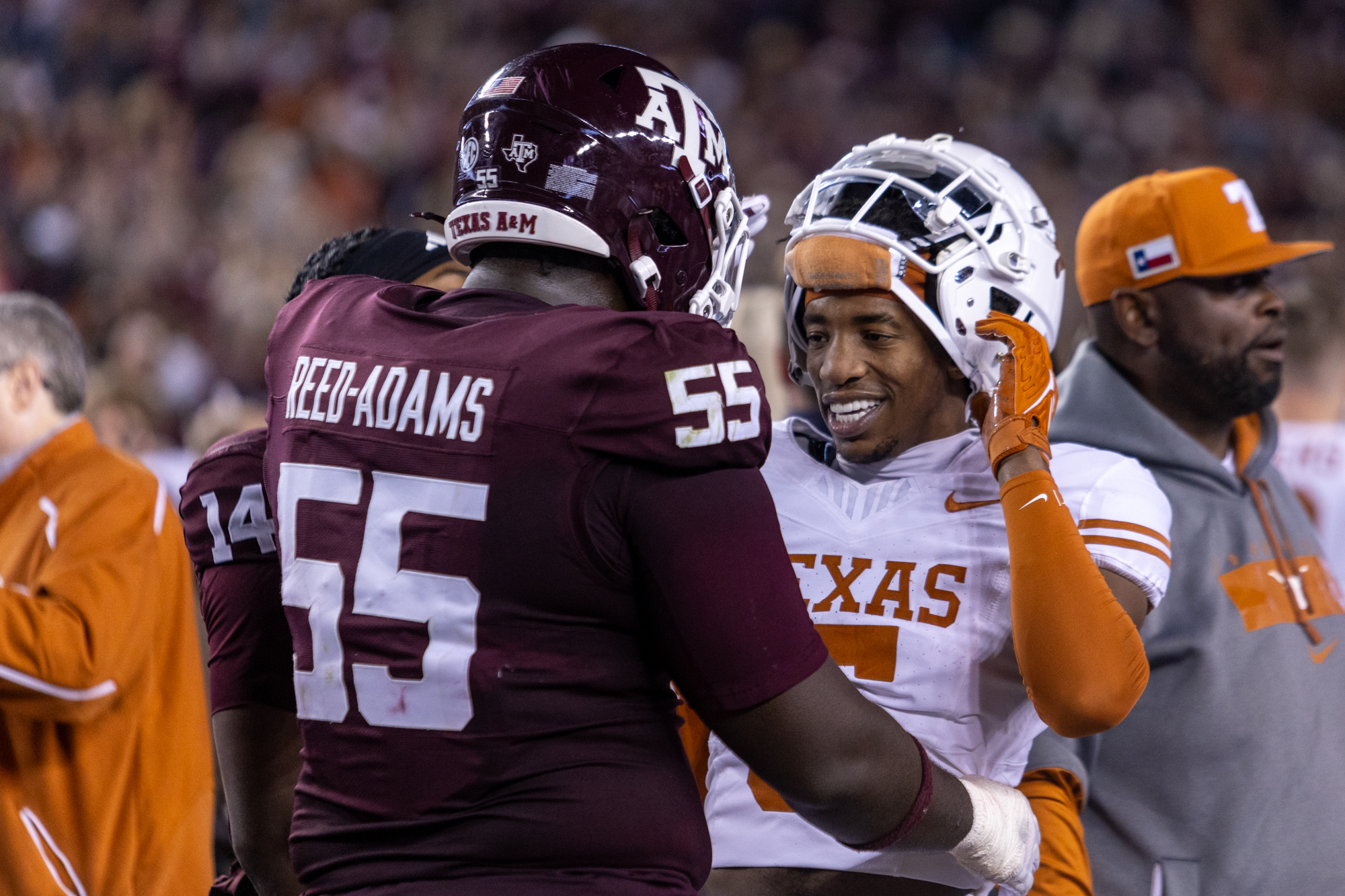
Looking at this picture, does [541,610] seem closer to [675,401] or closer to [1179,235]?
[675,401]

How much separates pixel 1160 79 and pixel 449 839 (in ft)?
27.0

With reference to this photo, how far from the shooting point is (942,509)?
217 cm

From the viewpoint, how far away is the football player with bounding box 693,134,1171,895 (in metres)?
1.95

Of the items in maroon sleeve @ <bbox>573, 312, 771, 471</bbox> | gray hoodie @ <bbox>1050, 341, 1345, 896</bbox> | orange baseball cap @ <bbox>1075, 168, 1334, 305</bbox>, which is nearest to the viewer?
maroon sleeve @ <bbox>573, 312, 771, 471</bbox>

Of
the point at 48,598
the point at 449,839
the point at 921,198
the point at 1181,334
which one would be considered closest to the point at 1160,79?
the point at 1181,334

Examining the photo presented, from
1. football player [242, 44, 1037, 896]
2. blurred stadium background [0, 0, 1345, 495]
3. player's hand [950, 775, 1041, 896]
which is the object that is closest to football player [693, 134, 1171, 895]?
player's hand [950, 775, 1041, 896]

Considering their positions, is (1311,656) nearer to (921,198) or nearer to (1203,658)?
(1203,658)

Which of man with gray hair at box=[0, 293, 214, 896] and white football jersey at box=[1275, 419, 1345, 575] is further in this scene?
white football jersey at box=[1275, 419, 1345, 575]

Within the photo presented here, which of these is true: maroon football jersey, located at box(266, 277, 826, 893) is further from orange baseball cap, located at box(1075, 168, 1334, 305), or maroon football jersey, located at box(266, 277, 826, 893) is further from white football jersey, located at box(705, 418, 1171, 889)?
orange baseball cap, located at box(1075, 168, 1334, 305)

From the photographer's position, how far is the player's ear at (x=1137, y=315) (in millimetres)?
2838

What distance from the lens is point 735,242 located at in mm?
1925

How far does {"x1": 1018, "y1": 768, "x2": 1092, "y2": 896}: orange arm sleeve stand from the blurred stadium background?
5.08m

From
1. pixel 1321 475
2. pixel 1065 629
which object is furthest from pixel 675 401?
pixel 1321 475

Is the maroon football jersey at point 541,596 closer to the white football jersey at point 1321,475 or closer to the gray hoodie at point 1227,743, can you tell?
the gray hoodie at point 1227,743
